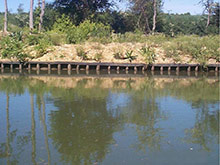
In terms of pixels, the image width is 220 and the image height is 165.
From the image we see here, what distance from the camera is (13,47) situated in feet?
81.6

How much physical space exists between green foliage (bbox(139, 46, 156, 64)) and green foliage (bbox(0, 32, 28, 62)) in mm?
8754

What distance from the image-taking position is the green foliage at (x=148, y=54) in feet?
80.6

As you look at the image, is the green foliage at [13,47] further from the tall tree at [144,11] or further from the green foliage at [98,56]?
the tall tree at [144,11]

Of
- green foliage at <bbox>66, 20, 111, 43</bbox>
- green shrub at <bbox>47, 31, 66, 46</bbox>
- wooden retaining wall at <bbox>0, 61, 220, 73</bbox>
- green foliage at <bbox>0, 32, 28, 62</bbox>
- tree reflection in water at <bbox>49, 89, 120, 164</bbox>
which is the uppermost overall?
green foliage at <bbox>66, 20, 111, 43</bbox>

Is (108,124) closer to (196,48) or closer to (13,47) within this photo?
(13,47)

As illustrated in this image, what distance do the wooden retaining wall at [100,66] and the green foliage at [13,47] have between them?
676mm

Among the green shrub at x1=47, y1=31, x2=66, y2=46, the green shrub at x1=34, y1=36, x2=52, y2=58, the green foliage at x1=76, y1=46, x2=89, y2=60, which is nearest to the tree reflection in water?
the green foliage at x1=76, y1=46, x2=89, y2=60

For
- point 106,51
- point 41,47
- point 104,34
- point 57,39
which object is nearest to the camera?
point 41,47

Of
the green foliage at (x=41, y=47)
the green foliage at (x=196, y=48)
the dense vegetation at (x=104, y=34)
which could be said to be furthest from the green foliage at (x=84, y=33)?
the green foliage at (x=196, y=48)

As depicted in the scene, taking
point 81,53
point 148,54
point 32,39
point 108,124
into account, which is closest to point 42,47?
point 32,39

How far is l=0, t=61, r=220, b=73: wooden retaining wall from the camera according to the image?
24.0m

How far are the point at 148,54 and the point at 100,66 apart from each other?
366 cm

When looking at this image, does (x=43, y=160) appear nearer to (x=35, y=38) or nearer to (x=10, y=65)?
(x=10, y=65)

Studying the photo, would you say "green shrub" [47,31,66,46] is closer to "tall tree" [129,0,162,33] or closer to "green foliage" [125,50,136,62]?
"green foliage" [125,50,136,62]
